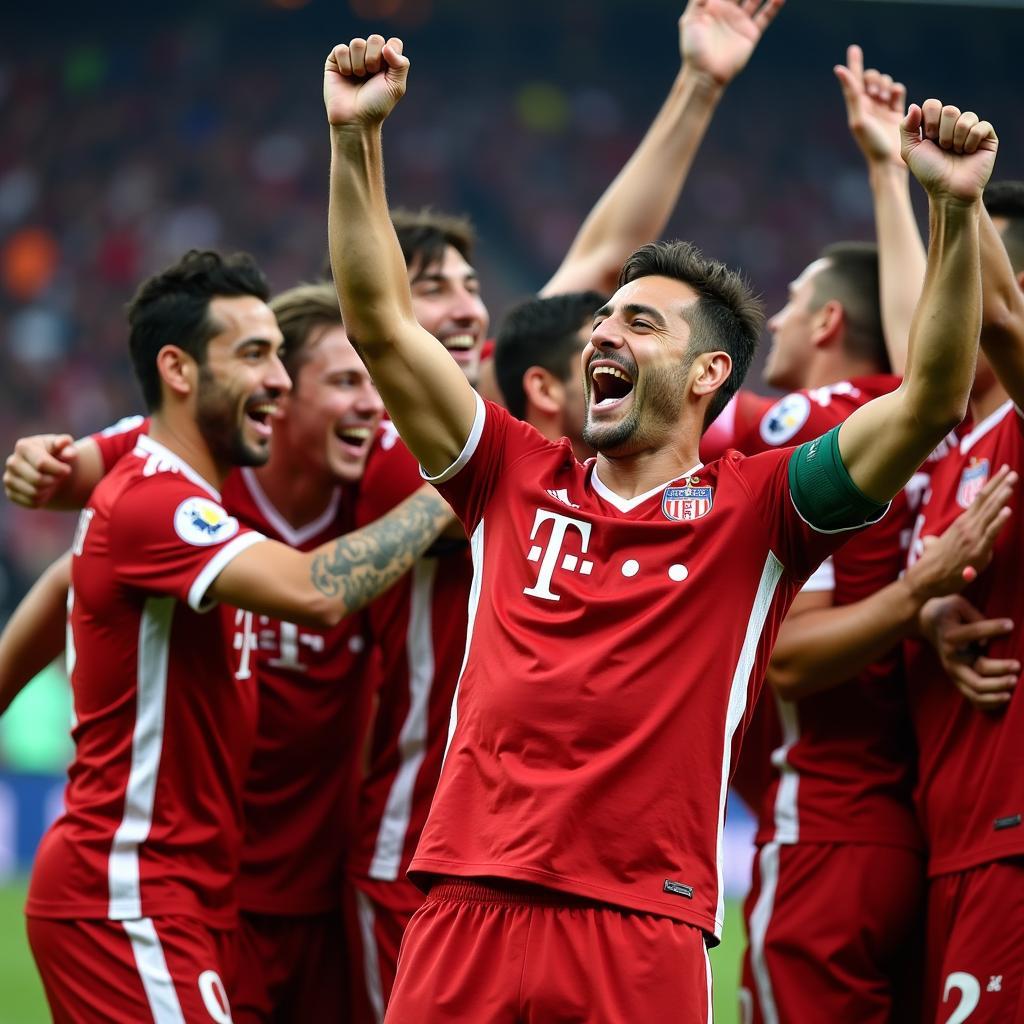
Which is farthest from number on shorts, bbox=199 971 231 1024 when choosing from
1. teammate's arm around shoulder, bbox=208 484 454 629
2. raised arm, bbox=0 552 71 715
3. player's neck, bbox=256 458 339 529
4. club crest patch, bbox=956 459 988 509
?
club crest patch, bbox=956 459 988 509

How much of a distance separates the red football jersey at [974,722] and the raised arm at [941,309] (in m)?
1.08

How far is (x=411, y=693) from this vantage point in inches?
199

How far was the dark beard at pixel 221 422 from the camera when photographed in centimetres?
478

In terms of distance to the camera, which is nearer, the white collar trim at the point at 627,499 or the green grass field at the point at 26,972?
the white collar trim at the point at 627,499

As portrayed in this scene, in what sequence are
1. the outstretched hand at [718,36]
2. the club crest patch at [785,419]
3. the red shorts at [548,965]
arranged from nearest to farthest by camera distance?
the red shorts at [548,965] < the club crest patch at [785,419] < the outstretched hand at [718,36]

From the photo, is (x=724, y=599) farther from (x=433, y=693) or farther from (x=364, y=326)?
(x=433, y=693)

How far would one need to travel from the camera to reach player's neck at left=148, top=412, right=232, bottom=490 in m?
4.80

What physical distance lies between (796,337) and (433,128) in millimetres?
15641

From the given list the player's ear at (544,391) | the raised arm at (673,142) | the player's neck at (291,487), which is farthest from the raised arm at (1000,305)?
the player's neck at (291,487)

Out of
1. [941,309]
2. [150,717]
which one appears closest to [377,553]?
[150,717]

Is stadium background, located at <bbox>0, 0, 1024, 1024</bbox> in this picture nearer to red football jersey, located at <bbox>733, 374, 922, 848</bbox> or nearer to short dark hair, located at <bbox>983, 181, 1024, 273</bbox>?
red football jersey, located at <bbox>733, 374, 922, 848</bbox>

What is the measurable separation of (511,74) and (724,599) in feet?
59.5

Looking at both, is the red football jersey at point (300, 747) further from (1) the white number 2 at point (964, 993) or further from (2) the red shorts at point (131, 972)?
(1) the white number 2 at point (964, 993)

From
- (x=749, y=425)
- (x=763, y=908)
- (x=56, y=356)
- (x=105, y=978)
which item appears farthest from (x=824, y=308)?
(x=56, y=356)
